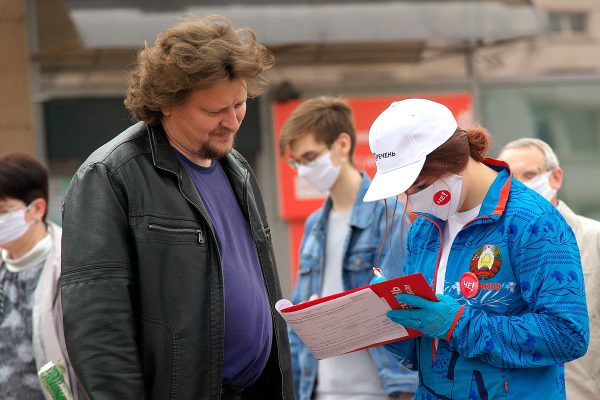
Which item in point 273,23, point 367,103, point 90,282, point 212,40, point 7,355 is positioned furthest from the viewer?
point 367,103

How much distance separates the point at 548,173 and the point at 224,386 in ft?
8.07

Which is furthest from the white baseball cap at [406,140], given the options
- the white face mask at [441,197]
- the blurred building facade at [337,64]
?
the blurred building facade at [337,64]

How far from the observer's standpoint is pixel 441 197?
3320 millimetres

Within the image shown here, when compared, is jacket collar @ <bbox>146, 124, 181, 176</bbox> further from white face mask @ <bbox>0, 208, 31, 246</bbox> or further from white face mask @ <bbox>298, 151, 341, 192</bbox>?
white face mask @ <bbox>298, 151, 341, 192</bbox>

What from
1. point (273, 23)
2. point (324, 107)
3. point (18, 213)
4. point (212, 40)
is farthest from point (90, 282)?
point (273, 23)

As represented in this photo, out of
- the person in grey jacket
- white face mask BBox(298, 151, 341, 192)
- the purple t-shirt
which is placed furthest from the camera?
white face mask BBox(298, 151, 341, 192)

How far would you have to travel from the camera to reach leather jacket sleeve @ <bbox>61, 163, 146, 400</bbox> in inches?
123

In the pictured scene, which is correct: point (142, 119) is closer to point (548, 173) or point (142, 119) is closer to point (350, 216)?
point (350, 216)

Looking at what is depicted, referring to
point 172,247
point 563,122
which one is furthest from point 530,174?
point 563,122

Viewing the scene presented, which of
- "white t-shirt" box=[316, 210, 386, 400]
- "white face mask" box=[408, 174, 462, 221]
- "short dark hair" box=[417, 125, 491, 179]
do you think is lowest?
"white t-shirt" box=[316, 210, 386, 400]

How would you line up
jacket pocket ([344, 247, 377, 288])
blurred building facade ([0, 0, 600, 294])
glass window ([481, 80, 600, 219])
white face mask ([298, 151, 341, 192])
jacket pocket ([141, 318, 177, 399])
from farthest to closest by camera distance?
glass window ([481, 80, 600, 219])
blurred building facade ([0, 0, 600, 294])
white face mask ([298, 151, 341, 192])
jacket pocket ([344, 247, 377, 288])
jacket pocket ([141, 318, 177, 399])

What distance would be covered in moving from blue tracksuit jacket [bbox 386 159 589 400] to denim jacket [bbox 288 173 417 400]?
3.84 feet

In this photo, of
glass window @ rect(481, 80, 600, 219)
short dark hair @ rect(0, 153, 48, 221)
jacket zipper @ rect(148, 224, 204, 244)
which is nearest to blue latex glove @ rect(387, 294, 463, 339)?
jacket zipper @ rect(148, 224, 204, 244)

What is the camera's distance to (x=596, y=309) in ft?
15.5
